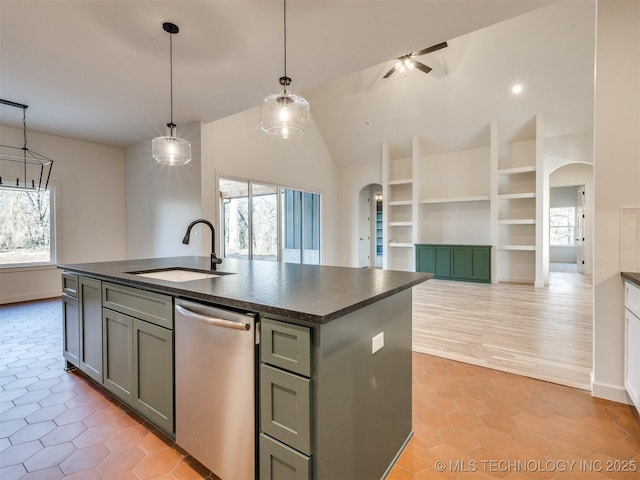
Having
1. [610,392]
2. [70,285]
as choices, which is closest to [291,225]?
[70,285]

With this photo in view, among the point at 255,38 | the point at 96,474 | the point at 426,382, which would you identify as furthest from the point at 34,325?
the point at 426,382

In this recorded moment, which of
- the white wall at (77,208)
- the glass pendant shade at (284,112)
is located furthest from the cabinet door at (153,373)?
the white wall at (77,208)

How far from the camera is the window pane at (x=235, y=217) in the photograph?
5695 millimetres

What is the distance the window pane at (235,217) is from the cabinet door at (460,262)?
4682 mm

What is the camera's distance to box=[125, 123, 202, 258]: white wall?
4.97 m

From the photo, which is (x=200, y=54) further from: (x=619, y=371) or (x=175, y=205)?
(x=619, y=371)

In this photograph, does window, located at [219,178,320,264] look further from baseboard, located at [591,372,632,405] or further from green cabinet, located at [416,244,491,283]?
baseboard, located at [591,372,632,405]

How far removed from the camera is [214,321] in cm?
134

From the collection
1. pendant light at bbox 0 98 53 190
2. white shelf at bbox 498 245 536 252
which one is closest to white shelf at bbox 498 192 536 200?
white shelf at bbox 498 245 536 252

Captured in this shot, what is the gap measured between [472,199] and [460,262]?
4.78 feet

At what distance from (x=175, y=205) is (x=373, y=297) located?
4893mm

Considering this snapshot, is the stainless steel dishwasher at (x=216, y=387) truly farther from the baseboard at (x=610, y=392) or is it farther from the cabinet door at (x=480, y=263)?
the cabinet door at (x=480, y=263)

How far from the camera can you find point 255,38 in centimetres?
275

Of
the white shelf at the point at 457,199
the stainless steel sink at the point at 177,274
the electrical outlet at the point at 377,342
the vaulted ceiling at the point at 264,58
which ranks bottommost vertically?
the electrical outlet at the point at 377,342
